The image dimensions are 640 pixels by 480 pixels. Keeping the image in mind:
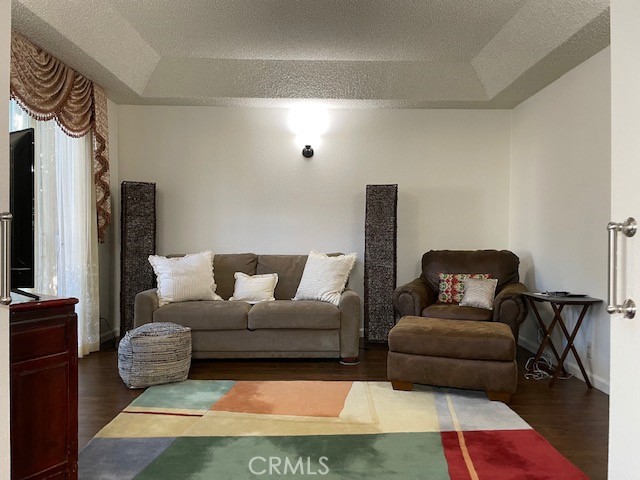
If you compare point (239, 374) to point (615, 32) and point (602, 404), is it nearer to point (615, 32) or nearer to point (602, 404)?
point (602, 404)

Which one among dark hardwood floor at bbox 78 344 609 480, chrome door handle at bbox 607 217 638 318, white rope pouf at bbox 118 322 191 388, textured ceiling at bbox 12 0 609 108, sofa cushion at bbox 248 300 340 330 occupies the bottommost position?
dark hardwood floor at bbox 78 344 609 480

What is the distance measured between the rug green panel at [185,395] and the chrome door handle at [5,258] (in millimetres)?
2085

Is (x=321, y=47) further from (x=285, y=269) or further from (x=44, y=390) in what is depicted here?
(x=44, y=390)

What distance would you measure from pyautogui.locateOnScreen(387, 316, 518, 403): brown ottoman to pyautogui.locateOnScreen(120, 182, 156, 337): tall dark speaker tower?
2695 mm

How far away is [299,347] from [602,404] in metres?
2.31

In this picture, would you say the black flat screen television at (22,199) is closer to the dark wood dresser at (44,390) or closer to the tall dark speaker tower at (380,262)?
the dark wood dresser at (44,390)

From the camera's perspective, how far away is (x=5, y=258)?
1469 millimetres

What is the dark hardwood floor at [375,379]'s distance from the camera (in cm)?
284

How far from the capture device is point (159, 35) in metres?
4.65

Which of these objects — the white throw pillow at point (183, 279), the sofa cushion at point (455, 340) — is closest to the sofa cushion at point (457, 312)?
the sofa cushion at point (455, 340)

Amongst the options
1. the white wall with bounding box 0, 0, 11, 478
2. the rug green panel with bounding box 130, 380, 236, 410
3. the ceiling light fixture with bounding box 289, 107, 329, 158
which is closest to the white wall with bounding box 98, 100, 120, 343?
the ceiling light fixture with bounding box 289, 107, 329, 158

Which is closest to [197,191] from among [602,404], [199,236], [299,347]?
[199,236]

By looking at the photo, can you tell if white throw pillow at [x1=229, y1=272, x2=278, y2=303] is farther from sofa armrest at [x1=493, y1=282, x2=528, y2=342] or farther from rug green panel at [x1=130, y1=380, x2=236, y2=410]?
sofa armrest at [x1=493, y1=282, x2=528, y2=342]

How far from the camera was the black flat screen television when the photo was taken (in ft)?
6.94
